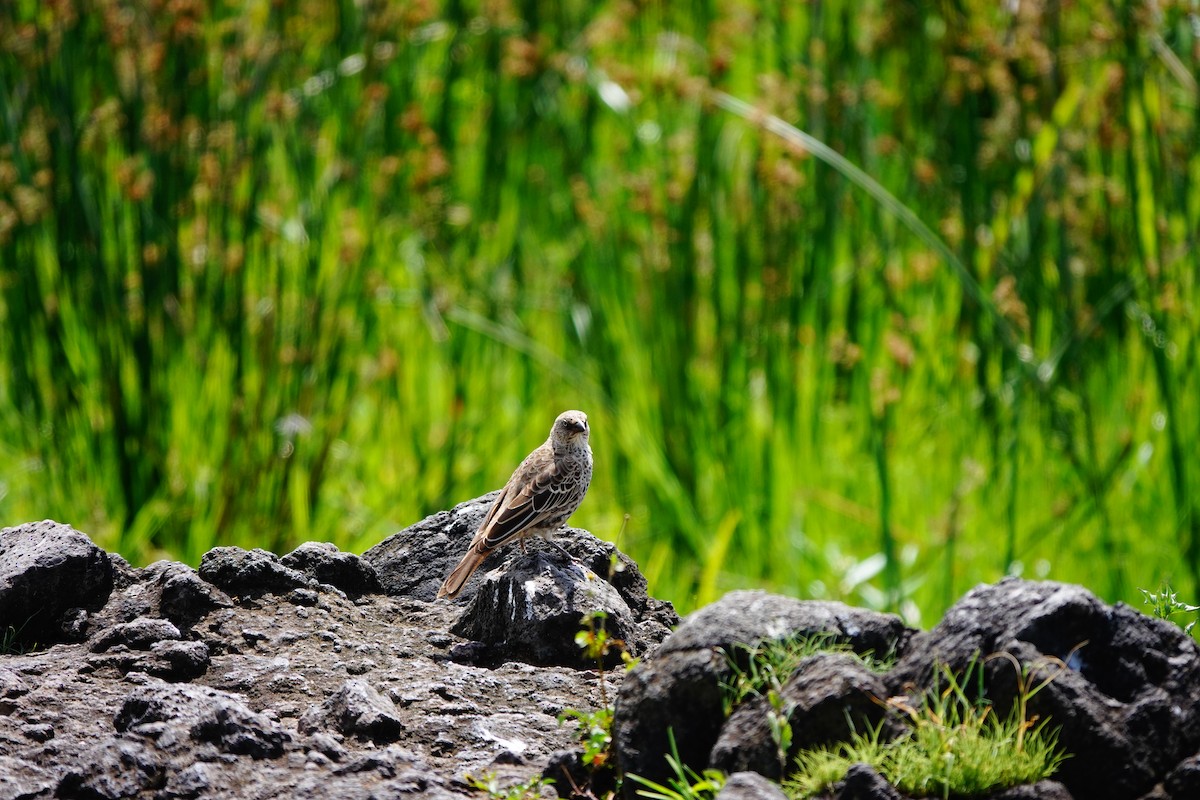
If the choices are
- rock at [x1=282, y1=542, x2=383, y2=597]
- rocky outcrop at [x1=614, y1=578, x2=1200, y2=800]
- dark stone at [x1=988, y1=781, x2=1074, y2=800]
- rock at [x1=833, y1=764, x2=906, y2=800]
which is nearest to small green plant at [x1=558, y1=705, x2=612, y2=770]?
rocky outcrop at [x1=614, y1=578, x2=1200, y2=800]

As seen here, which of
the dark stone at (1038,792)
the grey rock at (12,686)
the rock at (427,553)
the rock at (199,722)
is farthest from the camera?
the rock at (427,553)

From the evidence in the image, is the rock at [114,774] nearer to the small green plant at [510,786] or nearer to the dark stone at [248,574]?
the small green plant at [510,786]

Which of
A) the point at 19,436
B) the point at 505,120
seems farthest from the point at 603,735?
the point at 505,120

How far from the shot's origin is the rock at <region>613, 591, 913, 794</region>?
9.24 feet

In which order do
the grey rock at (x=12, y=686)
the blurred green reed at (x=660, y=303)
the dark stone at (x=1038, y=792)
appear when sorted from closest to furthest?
the dark stone at (x=1038, y=792)
the grey rock at (x=12, y=686)
the blurred green reed at (x=660, y=303)

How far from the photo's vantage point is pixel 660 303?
5973 mm

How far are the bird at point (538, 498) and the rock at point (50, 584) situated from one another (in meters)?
0.86

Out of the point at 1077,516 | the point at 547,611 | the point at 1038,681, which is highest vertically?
the point at 1077,516

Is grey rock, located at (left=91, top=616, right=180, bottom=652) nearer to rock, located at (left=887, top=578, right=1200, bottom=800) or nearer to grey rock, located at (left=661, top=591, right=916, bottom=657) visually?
grey rock, located at (left=661, top=591, right=916, bottom=657)

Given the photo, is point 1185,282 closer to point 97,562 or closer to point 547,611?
point 547,611

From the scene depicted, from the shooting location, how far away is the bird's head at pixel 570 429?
163 inches

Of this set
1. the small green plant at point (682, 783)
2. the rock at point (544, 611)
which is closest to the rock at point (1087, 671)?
the small green plant at point (682, 783)

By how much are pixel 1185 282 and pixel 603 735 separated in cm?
350

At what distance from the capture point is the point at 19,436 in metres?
6.02
